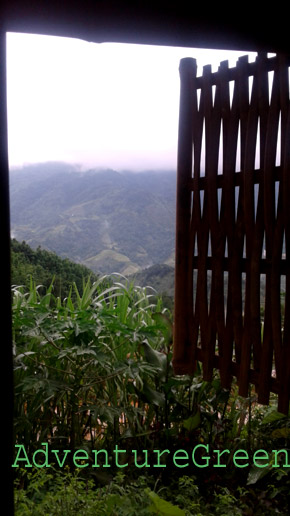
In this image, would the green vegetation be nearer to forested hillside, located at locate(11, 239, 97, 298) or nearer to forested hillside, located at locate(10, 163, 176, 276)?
forested hillside, located at locate(11, 239, 97, 298)

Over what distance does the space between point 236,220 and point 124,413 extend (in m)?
1.15

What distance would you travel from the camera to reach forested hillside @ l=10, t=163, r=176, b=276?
627cm

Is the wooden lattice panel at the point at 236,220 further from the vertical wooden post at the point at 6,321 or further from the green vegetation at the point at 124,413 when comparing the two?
the vertical wooden post at the point at 6,321

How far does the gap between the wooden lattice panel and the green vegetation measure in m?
0.28

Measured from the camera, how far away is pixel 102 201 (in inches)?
320

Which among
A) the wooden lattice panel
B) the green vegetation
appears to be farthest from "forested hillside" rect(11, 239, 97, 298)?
the wooden lattice panel

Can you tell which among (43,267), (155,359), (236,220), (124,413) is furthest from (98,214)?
(236,220)

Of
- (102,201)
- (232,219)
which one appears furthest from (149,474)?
(102,201)

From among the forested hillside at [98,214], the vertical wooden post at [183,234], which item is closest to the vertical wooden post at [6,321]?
the vertical wooden post at [183,234]

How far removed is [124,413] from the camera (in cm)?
241

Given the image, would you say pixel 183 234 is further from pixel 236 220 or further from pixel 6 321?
pixel 6 321

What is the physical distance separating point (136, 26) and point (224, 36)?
19 centimetres

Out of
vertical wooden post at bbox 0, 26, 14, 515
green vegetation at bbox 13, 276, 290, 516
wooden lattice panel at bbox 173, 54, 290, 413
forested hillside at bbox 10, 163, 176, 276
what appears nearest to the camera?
vertical wooden post at bbox 0, 26, 14, 515

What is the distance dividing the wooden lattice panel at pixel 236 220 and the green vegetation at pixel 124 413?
0.28m
